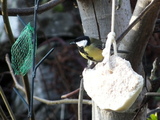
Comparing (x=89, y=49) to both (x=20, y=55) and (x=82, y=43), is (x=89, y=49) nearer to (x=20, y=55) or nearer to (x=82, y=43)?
(x=82, y=43)

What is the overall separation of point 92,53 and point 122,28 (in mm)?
332

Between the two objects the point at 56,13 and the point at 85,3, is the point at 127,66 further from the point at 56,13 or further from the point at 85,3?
the point at 56,13

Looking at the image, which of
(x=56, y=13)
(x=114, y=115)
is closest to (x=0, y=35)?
(x=56, y=13)

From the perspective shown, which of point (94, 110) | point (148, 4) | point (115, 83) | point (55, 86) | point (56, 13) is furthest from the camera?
point (56, 13)

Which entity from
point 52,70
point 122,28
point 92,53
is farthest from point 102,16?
point 52,70

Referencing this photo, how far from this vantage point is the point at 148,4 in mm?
844

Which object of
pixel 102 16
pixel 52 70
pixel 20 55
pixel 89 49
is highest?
pixel 102 16

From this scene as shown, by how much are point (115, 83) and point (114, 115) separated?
0.24 meters

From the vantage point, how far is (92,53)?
1.34m

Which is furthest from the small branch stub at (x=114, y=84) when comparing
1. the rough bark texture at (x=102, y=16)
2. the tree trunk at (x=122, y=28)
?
the rough bark texture at (x=102, y=16)

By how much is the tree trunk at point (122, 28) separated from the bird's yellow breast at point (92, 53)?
24 cm

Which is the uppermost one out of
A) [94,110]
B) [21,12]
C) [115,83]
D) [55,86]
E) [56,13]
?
[21,12]

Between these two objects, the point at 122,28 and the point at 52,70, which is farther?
the point at 52,70

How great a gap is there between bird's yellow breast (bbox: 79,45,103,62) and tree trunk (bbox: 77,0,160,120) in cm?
24
